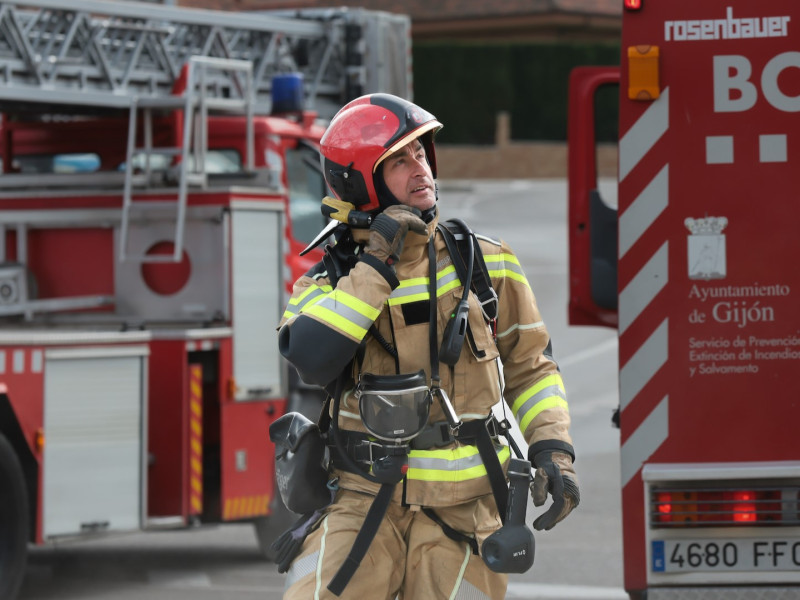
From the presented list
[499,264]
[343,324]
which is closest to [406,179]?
[499,264]

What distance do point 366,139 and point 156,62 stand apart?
5726 mm

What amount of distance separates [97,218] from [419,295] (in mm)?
5055

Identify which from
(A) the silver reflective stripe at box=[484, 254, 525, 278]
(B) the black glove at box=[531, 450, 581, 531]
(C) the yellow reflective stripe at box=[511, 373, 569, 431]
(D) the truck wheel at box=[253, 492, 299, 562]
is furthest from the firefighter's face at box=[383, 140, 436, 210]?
(D) the truck wheel at box=[253, 492, 299, 562]

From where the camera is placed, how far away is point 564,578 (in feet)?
25.7

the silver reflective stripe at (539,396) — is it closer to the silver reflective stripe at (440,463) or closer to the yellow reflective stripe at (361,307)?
the silver reflective stripe at (440,463)

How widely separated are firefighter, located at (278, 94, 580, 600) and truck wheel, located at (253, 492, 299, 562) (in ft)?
15.0

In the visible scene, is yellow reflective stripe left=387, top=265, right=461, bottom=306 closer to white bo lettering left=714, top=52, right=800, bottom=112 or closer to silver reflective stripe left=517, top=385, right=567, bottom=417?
silver reflective stripe left=517, top=385, right=567, bottom=417

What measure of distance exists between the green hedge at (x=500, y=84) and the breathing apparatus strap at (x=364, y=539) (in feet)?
127

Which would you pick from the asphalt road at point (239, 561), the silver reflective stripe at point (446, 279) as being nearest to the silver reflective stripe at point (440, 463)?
the asphalt road at point (239, 561)

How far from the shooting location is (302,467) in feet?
12.6

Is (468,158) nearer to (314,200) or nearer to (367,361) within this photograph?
(314,200)

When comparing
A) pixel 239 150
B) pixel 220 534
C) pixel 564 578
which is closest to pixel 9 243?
A: pixel 239 150

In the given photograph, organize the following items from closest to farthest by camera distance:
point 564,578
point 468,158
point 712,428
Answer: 1. point 712,428
2. point 564,578
3. point 468,158

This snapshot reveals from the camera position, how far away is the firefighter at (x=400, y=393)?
372cm
